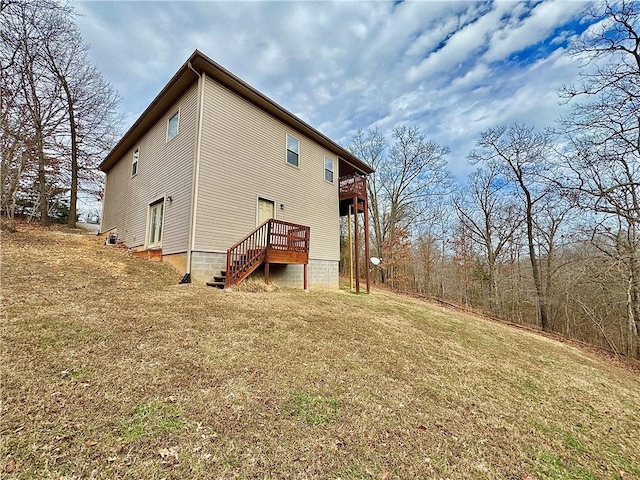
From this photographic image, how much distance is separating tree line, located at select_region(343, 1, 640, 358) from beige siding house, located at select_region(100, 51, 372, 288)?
312 inches

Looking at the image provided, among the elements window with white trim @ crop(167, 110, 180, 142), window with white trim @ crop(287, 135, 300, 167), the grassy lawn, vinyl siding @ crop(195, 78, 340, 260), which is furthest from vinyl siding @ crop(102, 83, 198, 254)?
window with white trim @ crop(287, 135, 300, 167)

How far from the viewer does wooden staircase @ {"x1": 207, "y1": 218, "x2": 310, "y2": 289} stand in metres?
7.35

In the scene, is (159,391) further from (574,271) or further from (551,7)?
(574,271)

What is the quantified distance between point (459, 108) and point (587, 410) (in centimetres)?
1405

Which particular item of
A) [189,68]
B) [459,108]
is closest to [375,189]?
[459,108]

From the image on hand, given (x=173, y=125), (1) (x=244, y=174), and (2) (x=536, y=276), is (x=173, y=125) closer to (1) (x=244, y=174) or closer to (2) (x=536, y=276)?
(1) (x=244, y=174)

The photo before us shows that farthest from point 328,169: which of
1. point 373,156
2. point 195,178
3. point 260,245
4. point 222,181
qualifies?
point 373,156

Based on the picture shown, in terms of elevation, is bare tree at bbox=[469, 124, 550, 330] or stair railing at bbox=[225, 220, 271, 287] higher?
bare tree at bbox=[469, 124, 550, 330]

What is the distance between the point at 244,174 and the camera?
8672 millimetres

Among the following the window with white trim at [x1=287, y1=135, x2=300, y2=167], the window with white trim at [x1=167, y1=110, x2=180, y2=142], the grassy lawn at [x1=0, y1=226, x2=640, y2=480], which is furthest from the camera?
the window with white trim at [x1=287, y1=135, x2=300, y2=167]

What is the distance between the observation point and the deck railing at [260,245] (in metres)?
7.34

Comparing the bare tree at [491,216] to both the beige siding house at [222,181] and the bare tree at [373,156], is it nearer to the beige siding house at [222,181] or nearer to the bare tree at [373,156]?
the bare tree at [373,156]

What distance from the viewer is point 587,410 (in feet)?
12.8

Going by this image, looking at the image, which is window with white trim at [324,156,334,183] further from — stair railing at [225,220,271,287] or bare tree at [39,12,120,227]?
bare tree at [39,12,120,227]
